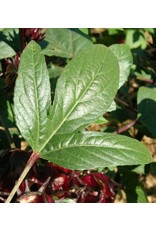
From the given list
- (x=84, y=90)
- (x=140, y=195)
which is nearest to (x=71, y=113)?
(x=84, y=90)

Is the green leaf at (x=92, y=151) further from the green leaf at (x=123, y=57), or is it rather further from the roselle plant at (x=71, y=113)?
the green leaf at (x=123, y=57)

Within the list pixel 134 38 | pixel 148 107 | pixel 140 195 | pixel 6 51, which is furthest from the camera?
pixel 134 38

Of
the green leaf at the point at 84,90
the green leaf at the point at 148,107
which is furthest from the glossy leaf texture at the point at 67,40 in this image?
the green leaf at the point at 84,90

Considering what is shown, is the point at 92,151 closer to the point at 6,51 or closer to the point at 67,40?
the point at 6,51

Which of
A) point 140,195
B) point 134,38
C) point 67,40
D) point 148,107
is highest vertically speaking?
point 67,40

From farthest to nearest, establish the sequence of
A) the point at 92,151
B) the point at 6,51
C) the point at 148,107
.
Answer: the point at 148,107 < the point at 6,51 < the point at 92,151

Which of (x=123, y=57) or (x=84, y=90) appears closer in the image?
(x=84, y=90)

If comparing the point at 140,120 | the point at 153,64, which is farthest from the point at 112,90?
the point at 153,64

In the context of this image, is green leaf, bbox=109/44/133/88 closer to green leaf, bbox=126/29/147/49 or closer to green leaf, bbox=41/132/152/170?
green leaf, bbox=41/132/152/170
